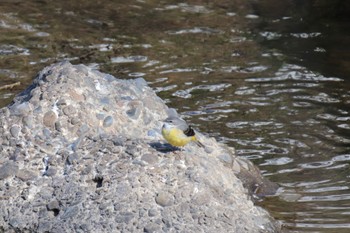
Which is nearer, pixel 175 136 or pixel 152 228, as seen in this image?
pixel 152 228

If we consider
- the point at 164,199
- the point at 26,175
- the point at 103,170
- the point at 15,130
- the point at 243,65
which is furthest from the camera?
the point at 243,65

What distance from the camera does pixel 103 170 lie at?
5.25 metres

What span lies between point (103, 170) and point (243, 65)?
4.39 metres

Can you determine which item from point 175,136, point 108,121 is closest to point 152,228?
point 175,136

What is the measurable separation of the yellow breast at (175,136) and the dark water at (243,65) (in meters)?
0.92

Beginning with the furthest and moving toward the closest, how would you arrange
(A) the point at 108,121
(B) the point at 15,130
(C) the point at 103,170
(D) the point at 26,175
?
(A) the point at 108,121 → (B) the point at 15,130 → (D) the point at 26,175 → (C) the point at 103,170

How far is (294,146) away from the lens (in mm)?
7160

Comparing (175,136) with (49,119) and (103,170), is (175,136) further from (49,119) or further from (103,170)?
(49,119)

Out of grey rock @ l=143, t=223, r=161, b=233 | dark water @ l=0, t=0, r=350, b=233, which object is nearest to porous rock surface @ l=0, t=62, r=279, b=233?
grey rock @ l=143, t=223, r=161, b=233

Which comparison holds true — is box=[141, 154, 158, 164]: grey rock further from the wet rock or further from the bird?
the wet rock

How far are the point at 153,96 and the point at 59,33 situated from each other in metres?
4.47

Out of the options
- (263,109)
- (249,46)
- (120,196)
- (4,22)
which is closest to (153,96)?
(120,196)

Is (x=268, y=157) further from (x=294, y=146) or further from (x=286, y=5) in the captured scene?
(x=286, y=5)

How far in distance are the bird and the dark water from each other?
906mm
